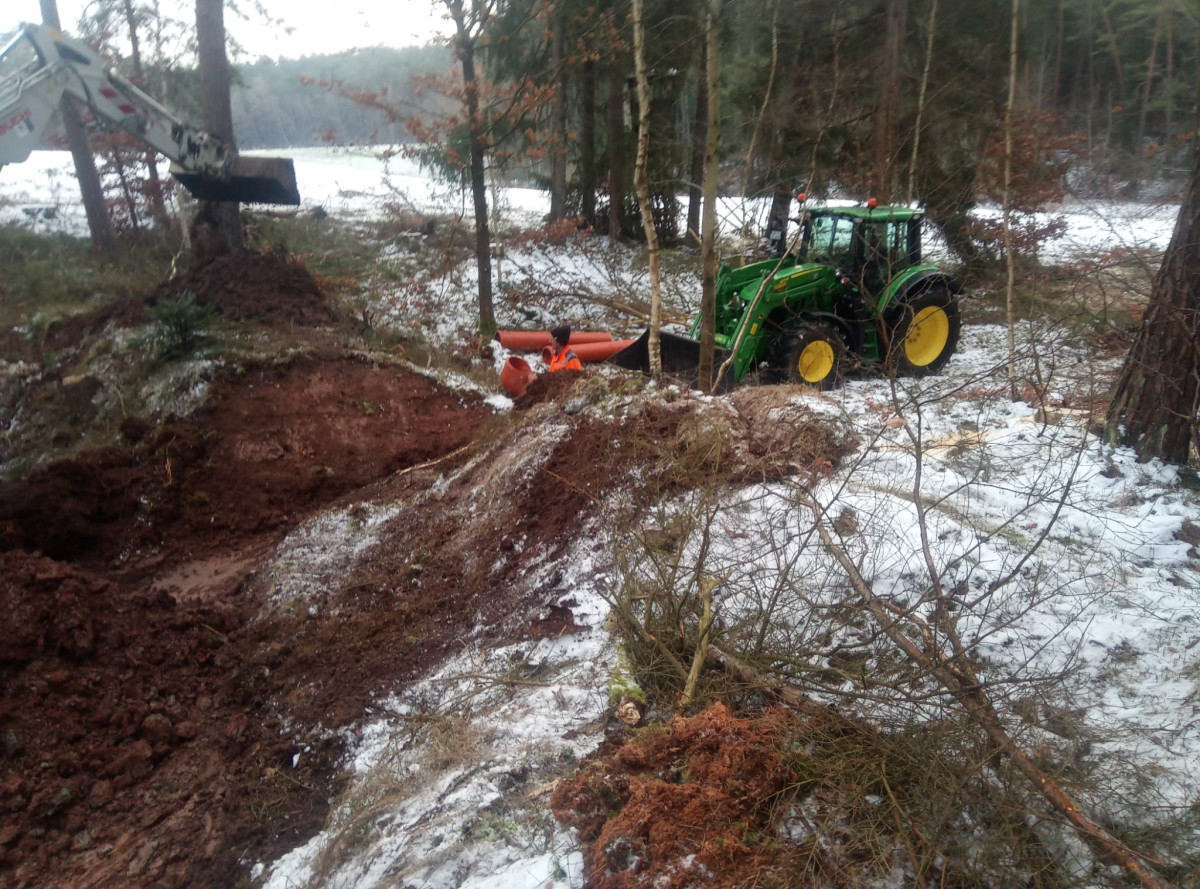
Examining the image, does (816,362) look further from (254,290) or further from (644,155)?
(254,290)

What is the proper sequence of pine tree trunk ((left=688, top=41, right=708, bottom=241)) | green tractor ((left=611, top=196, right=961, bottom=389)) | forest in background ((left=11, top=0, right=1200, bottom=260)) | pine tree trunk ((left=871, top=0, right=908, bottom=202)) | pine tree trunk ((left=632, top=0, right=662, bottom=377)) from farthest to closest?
pine tree trunk ((left=688, top=41, right=708, bottom=241)) → pine tree trunk ((left=871, top=0, right=908, bottom=202)) → forest in background ((left=11, top=0, right=1200, bottom=260)) → green tractor ((left=611, top=196, right=961, bottom=389)) → pine tree trunk ((left=632, top=0, right=662, bottom=377))

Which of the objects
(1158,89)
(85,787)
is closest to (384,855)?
(85,787)

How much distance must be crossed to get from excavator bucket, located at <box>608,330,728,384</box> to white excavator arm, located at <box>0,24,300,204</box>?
5.22 meters

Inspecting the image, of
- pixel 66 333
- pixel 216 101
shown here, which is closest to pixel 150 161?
pixel 216 101

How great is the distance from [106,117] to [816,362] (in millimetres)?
8565

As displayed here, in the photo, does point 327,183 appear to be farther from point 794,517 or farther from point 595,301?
point 794,517

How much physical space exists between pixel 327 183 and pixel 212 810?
2526 cm

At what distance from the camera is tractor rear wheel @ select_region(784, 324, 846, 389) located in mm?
8406

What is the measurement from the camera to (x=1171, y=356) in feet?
17.8

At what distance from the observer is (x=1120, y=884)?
2.49 metres

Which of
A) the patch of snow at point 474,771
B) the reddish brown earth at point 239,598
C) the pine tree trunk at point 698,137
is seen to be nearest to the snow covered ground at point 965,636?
the patch of snow at point 474,771

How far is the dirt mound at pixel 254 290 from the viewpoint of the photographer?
1074 cm

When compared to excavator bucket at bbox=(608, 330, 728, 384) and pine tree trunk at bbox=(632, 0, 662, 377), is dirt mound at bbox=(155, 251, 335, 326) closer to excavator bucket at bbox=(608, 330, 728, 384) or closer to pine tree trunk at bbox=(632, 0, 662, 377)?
excavator bucket at bbox=(608, 330, 728, 384)

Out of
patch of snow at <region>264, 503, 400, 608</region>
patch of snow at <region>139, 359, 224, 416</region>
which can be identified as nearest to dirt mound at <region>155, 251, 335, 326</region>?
patch of snow at <region>139, 359, 224, 416</region>
